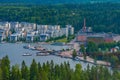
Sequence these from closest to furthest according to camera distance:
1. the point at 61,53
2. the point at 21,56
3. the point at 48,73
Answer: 1. the point at 48,73
2. the point at 21,56
3. the point at 61,53

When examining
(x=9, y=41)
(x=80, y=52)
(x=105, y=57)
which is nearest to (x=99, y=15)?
(x=9, y=41)

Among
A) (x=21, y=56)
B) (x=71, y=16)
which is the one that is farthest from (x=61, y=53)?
(x=71, y=16)

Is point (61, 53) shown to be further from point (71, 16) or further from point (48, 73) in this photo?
point (71, 16)

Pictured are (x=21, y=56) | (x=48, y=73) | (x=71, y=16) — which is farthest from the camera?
(x=71, y=16)

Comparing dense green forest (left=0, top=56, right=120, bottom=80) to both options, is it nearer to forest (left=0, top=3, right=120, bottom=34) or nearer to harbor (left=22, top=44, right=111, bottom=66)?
harbor (left=22, top=44, right=111, bottom=66)

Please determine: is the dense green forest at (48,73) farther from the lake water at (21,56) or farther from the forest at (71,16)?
the forest at (71,16)

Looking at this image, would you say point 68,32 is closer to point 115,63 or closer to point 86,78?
point 115,63

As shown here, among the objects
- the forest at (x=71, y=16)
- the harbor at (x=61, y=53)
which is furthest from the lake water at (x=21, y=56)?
the forest at (x=71, y=16)

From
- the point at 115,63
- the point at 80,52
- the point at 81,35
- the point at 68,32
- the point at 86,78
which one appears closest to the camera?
the point at 86,78
